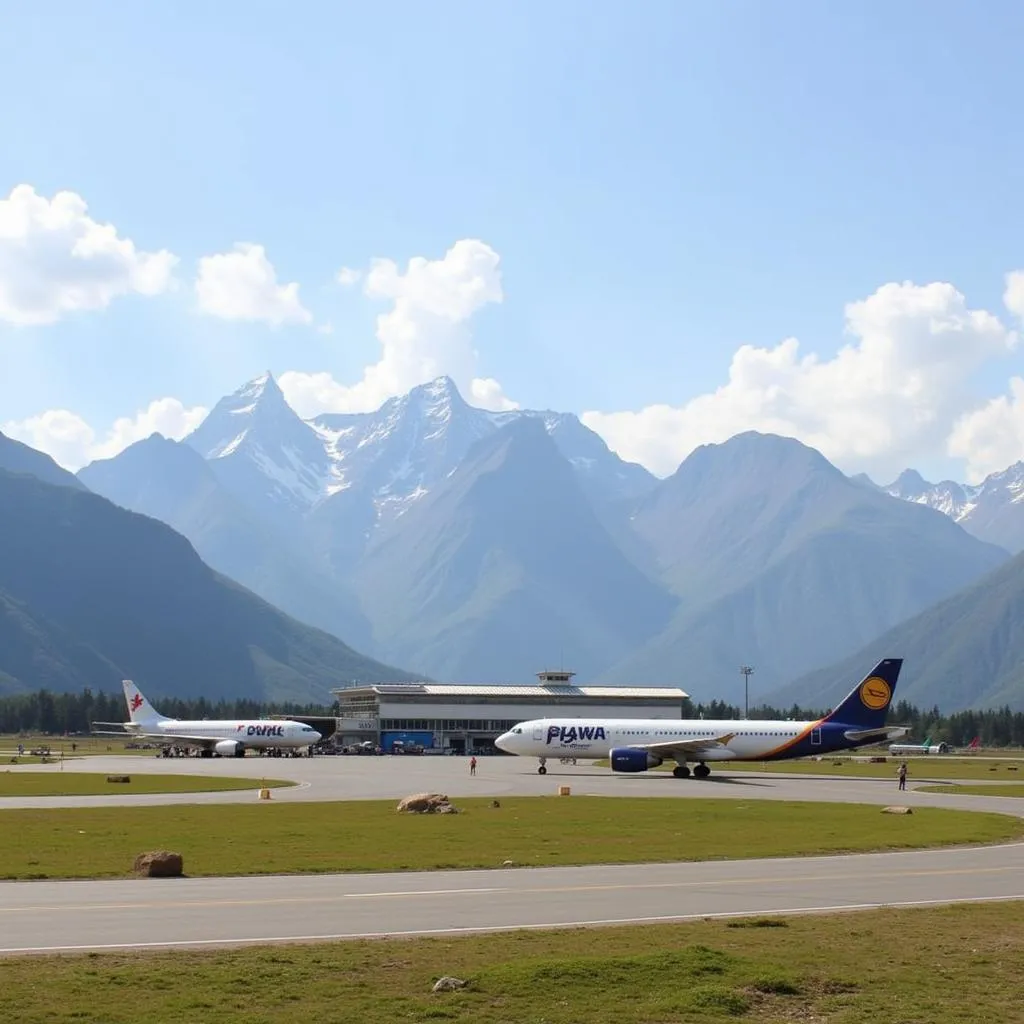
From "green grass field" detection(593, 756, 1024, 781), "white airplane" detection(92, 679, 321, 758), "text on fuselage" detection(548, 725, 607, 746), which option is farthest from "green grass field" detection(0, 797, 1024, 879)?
"white airplane" detection(92, 679, 321, 758)

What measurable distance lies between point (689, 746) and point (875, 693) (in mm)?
14323

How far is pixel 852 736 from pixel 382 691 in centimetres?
10254

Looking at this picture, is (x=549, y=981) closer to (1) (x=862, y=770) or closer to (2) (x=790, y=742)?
(2) (x=790, y=742)

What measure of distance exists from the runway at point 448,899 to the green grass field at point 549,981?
190cm

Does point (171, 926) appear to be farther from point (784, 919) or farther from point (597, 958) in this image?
point (784, 919)

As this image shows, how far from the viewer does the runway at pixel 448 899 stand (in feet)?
81.0

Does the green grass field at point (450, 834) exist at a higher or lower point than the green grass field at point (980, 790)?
higher

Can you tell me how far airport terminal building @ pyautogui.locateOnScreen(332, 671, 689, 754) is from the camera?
619 ft

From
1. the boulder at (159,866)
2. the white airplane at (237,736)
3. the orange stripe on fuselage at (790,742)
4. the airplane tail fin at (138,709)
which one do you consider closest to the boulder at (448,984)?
the boulder at (159,866)

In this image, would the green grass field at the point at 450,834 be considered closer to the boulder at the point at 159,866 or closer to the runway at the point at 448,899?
the boulder at the point at 159,866

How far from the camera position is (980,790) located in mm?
84625

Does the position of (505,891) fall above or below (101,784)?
above

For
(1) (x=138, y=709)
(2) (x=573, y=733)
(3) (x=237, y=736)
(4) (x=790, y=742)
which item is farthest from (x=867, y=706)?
(1) (x=138, y=709)

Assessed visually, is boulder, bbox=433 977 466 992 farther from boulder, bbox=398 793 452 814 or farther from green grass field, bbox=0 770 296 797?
green grass field, bbox=0 770 296 797
